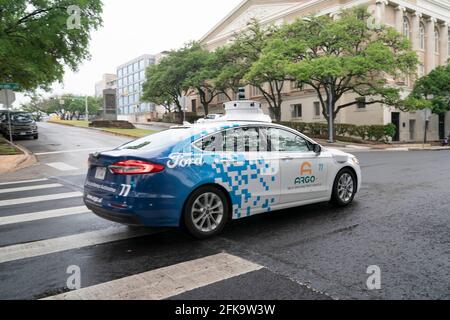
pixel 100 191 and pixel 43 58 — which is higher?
pixel 43 58

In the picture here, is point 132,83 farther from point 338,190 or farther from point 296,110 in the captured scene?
point 338,190

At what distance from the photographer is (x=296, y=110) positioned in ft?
148

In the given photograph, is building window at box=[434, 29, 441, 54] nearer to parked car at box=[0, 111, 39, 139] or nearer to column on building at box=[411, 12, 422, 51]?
column on building at box=[411, 12, 422, 51]

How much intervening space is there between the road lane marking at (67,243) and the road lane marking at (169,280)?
4.75 ft

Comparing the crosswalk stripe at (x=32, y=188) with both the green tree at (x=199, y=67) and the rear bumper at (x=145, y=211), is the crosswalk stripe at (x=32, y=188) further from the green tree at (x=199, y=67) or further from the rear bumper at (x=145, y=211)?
the green tree at (x=199, y=67)

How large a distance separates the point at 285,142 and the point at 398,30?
37.5 meters

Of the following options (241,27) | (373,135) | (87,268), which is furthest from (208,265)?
(241,27)

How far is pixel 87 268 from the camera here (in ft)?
13.5

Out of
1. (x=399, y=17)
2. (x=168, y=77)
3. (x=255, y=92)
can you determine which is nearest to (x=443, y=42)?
(x=399, y=17)

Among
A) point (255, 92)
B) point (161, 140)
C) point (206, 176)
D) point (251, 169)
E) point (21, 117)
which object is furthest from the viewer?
point (255, 92)

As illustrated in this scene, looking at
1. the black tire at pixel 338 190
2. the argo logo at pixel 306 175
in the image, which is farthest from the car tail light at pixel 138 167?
the black tire at pixel 338 190
